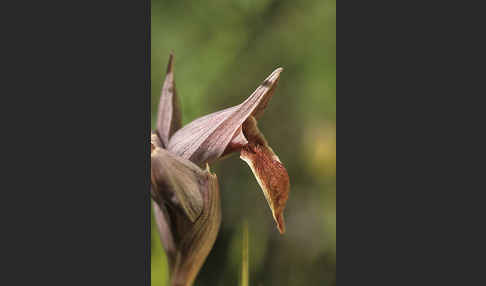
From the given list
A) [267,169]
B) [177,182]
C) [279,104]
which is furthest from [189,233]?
[279,104]

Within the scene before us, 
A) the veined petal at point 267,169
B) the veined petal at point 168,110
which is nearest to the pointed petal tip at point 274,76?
the veined petal at point 267,169

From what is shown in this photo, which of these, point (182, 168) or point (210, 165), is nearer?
point (182, 168)

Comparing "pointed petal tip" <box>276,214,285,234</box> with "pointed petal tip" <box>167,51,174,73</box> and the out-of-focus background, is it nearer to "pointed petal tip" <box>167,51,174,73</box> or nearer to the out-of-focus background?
the out-of-focus background

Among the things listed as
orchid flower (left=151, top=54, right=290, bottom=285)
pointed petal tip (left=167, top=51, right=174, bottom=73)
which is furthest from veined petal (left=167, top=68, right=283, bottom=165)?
pointed petal tip (left=167, top=51, right=174, bottom=73)

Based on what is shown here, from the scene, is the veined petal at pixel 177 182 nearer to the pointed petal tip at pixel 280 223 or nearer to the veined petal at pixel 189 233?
the veined petal at pixel 189 233

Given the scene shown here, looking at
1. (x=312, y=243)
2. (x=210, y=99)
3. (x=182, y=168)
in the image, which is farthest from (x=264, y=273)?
(x=210, y=99)

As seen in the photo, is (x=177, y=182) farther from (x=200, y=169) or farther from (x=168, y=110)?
(x=168, y=110)

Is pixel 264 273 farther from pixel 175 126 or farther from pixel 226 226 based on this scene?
pixel 175 126
